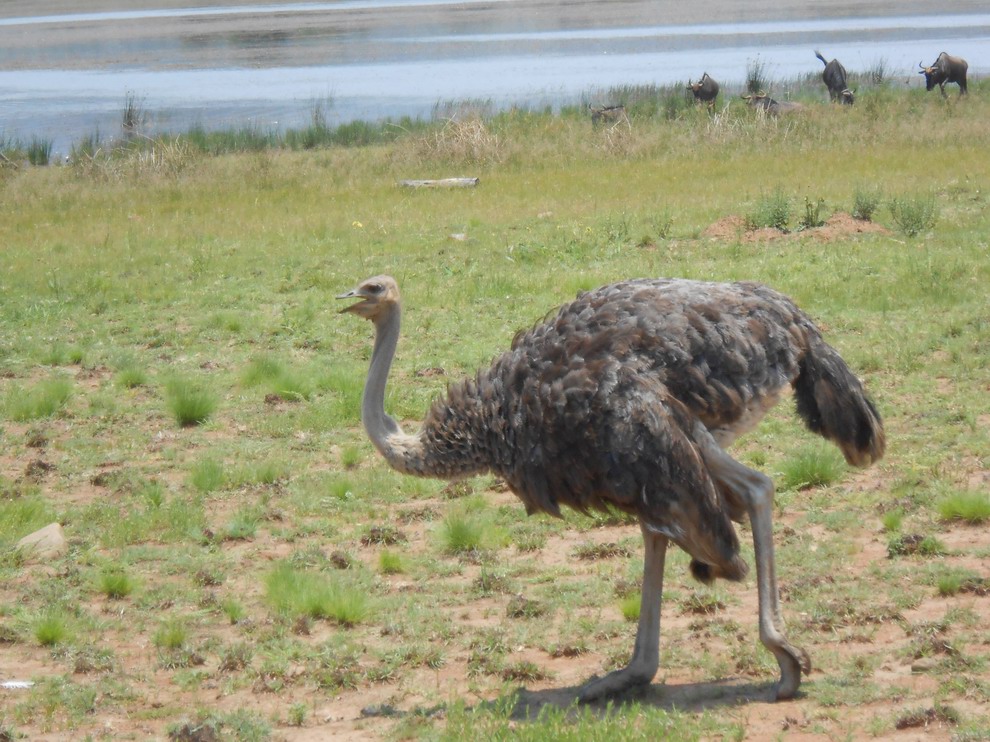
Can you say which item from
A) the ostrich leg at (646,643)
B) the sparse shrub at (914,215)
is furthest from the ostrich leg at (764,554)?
the sparse shrub at (914,215)

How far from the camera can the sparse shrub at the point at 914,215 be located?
519 inches

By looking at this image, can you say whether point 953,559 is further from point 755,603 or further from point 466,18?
point 466,18

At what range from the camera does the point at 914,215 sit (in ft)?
43.5

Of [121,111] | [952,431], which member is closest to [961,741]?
[952,431]

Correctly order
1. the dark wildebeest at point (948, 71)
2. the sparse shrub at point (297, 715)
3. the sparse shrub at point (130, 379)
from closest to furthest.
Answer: the sparse shrub at point (297, 715)
the sparse shrub at point (130, 379)
the dark wildebeest at point (948, 71)

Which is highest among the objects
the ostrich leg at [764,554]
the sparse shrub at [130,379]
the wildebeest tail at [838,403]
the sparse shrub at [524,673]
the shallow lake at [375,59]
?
the wildebeest tail at [838,403]

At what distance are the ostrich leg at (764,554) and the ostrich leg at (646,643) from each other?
0.35 m

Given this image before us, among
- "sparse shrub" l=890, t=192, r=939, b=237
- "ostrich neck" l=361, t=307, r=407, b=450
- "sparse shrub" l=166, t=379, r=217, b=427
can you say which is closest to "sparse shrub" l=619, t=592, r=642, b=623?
"ostrich neck" l=361, t=307, r=407, b=450

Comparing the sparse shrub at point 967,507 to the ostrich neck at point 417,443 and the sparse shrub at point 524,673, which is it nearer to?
the sparse shrub at point 524,673

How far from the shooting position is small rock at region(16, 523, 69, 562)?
22.8 ft

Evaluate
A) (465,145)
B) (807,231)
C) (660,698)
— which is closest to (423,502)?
(660,698)

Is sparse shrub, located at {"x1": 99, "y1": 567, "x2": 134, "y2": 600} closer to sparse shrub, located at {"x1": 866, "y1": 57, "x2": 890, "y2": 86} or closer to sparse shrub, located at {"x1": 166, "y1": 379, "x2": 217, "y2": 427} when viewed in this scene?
sparse shrub, located at {"x1": 166, "y1": 379, "x2": 217, "y2": 427}

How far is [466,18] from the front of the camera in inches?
2665

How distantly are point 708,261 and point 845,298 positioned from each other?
6.66ft
